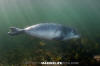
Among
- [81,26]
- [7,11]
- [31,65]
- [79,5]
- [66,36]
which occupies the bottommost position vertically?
[31,65]

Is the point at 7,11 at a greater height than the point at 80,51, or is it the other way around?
the point at 7,11

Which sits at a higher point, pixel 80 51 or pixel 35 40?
pixel 35 40

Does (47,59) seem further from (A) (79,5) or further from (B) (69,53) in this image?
(A) (79,5)

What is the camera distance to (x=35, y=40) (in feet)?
12.1

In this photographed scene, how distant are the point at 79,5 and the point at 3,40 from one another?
451cm

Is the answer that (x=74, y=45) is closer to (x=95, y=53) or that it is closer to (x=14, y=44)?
(x=95, y=53)

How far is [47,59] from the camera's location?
311 centimetres

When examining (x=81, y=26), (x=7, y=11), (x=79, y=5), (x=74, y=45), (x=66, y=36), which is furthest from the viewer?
(x=79, y=5)

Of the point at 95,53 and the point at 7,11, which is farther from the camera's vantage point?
the point at 7,11

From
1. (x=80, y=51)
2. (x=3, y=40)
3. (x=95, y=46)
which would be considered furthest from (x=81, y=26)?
(x=3, y=40)

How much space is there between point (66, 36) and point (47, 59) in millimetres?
584

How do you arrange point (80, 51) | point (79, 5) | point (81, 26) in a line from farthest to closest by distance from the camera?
point (79, 5)
point (81, 26)
point (80, 51)

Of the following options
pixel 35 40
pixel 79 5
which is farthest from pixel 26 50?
pixel 79 5

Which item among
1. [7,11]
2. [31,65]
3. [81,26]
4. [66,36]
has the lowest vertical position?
[31,65]
